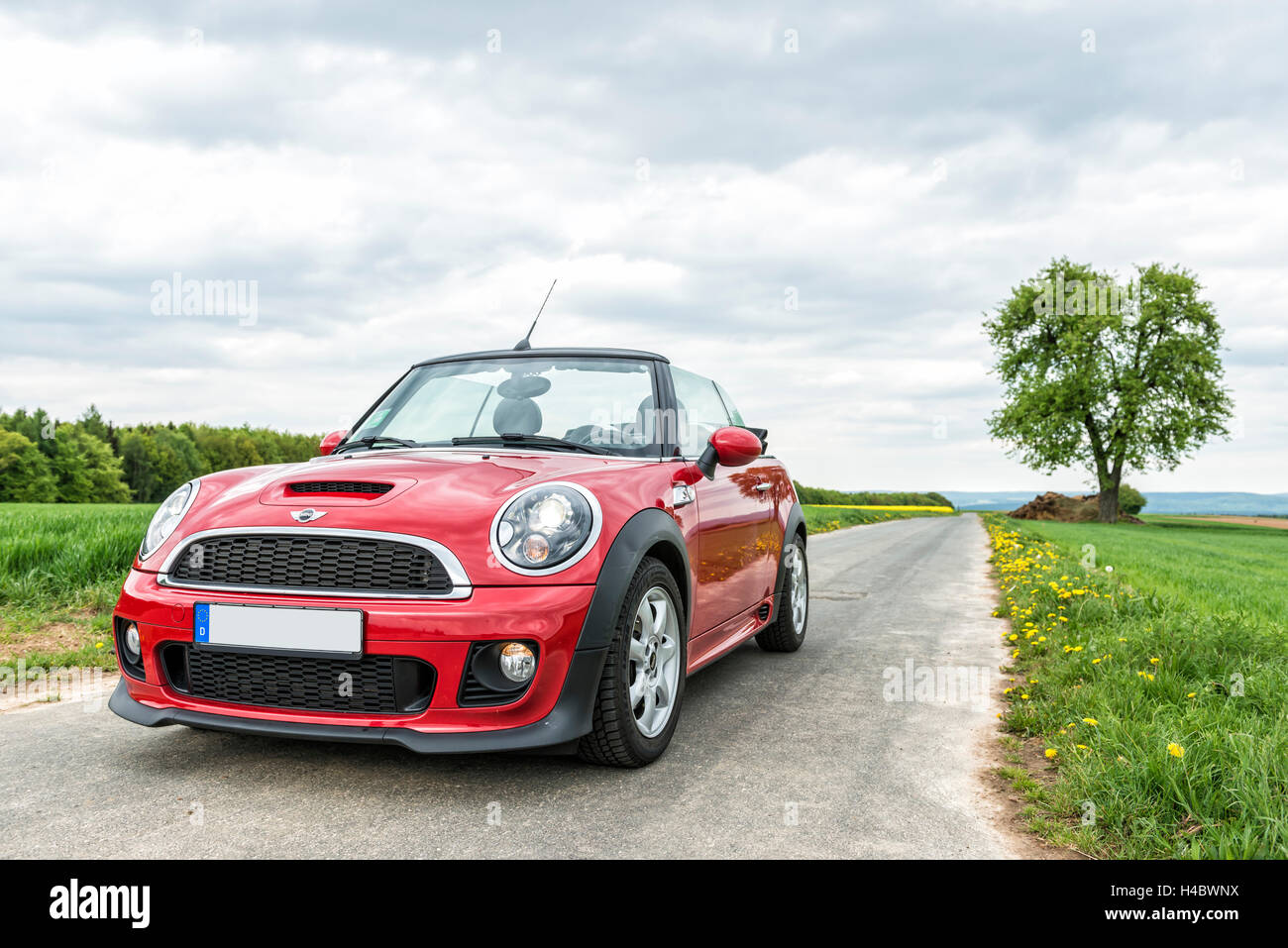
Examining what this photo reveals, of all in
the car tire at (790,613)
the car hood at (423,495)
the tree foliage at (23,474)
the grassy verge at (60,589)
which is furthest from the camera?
the tree foliage at (23,474)

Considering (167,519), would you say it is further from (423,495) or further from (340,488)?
(423,495)

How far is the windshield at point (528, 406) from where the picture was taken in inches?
158

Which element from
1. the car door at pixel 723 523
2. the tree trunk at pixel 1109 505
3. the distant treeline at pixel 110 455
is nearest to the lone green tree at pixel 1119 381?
the tree trunk at pixel 1109 505

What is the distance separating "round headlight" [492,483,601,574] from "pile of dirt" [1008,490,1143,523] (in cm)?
4817

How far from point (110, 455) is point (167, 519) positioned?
8349cm

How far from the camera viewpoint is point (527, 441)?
154 inches

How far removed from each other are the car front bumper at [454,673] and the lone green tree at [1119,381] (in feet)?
129

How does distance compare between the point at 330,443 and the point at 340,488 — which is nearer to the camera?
the point at 340,488

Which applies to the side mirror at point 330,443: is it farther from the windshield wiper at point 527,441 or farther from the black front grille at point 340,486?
the black front grille at point 340,486

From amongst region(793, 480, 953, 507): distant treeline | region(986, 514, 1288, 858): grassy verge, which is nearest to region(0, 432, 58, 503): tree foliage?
region(793, 480, 953, 507): distant treeline

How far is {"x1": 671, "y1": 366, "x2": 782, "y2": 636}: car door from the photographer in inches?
161

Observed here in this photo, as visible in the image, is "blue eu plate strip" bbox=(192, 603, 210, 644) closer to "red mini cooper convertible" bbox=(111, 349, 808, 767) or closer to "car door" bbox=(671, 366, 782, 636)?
"red mini cooper convertible" bbox=(111, 349, 808, 767)

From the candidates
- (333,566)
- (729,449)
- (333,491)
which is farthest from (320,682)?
(729,449)
